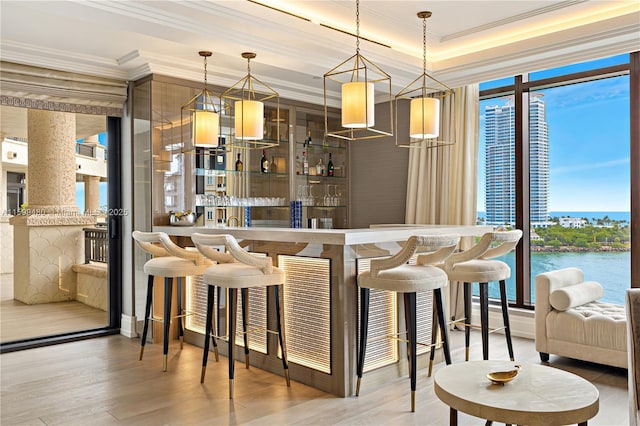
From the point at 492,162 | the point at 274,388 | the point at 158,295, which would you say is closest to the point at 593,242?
the point at 492,162

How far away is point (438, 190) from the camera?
5664 millimetres

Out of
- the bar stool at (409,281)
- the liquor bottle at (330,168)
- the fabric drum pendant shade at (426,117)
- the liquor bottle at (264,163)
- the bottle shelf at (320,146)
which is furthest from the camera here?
the liquor bottle at (330,168)

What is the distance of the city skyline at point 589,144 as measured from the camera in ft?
15.7

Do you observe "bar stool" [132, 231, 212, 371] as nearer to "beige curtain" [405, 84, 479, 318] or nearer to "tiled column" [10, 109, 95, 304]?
"tiled column" [10, 109, 95, 304]

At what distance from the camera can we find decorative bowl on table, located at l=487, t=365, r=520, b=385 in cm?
212

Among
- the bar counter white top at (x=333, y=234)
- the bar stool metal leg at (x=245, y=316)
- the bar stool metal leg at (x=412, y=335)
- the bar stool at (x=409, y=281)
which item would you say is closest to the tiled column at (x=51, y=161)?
the bar counter white top at (x=333, y=234)

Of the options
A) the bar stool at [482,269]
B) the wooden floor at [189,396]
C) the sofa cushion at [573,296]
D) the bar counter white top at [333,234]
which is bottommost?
the wooden floor at [189,396]

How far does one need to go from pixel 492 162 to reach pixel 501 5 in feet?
5.60

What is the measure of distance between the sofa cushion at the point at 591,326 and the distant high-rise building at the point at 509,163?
1.35 metres

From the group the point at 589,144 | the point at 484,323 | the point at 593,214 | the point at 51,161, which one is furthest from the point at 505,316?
the point at 51,161

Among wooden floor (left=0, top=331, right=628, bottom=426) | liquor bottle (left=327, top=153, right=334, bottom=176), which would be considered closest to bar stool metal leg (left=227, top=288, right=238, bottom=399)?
wooden floor (left=0, top=331, right=628, bottom=426)

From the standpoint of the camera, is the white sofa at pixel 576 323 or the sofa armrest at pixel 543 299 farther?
the sofa armrest at pixel 543 299

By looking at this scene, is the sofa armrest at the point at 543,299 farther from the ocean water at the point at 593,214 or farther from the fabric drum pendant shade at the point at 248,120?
the fabric drum pendant shade at the point at 248,120

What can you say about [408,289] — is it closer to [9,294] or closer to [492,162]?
[492,162]
